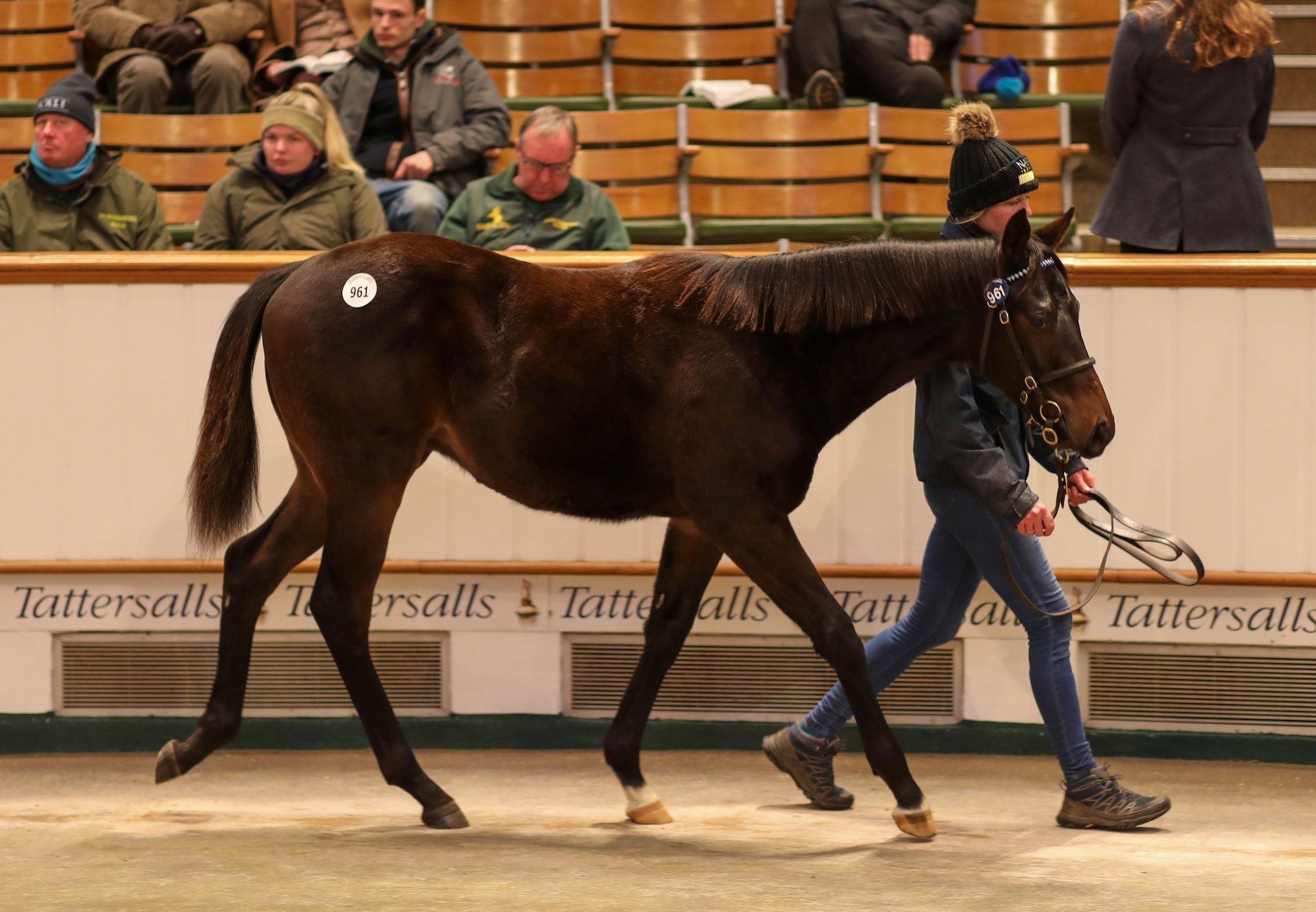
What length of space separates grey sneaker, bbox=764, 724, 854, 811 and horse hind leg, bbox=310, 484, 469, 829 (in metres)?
1.02

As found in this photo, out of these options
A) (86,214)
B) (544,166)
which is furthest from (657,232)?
(86,214)

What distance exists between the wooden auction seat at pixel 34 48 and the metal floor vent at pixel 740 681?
5825mm

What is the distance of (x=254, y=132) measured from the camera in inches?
326

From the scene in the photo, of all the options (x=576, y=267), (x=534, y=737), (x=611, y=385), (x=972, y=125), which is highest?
(x=972, y=125)

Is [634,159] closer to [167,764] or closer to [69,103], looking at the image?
[69,103]

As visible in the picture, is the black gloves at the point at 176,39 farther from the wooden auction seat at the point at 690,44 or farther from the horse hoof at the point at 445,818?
the horse hoof at the point at 445,818

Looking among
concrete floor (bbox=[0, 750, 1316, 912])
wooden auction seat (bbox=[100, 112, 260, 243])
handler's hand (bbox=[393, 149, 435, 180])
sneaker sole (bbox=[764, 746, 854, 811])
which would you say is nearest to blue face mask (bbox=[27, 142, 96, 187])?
handler's hand (bbox=[393, 149, 435, 180])

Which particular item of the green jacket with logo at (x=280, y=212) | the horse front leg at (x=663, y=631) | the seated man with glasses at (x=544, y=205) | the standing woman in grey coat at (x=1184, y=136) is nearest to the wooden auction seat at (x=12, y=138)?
the green jacket with logo at (x=280, y=212)

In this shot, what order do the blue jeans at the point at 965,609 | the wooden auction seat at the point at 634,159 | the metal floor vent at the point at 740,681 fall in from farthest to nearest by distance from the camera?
the wooden auction seat at the point at 634,159, the metal floor vent at the point at 740,681, the blue jeans at the point at 965,609

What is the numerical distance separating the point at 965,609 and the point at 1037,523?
0.62 metres

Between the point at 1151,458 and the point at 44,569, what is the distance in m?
3.77

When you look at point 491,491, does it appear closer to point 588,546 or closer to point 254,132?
point 588,546

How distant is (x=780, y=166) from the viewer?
8516 millimetres

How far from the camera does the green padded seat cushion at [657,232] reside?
818 cm
